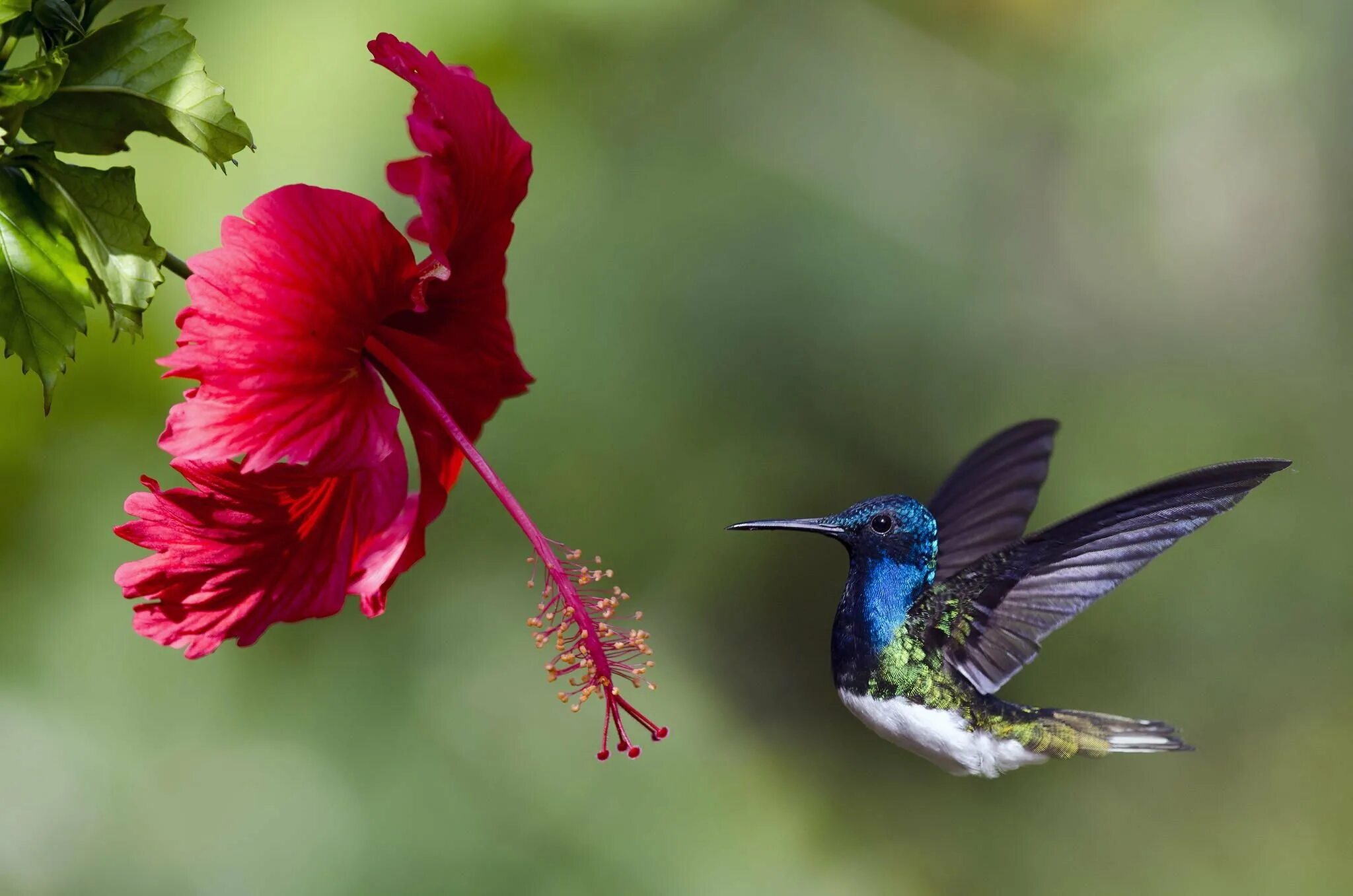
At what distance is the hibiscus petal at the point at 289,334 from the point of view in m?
0.80

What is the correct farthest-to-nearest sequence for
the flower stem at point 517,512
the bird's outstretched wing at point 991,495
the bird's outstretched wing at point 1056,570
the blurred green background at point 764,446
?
1. the blurred green background at point 764,446
2. the bird's outstretched wing at point 991,495
3. the bird's outstretched wing at point 1056,570
4. the flower stem at point 517,512

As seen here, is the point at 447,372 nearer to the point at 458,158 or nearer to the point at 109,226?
the point at 458,158

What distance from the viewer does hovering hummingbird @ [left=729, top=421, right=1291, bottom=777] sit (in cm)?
132

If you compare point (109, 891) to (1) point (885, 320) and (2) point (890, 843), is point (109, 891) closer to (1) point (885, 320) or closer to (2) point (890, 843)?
(2) point (890, 843)

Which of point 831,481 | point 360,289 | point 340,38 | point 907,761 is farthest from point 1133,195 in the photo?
point 360,289

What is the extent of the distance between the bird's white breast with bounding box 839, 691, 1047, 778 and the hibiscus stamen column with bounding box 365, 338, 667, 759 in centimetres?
39

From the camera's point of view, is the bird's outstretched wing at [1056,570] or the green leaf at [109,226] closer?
the green leaf at [109,226]

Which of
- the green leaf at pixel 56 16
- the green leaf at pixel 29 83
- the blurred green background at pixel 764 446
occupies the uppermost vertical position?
the green leaf at pixel 56 16

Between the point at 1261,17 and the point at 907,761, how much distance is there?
2.03 meters

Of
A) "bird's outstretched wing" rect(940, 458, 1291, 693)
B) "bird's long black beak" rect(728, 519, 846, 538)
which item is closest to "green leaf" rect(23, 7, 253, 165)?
"bird's long black beak" rect(728, 519, 846, 538)

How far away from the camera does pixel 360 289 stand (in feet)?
2.95

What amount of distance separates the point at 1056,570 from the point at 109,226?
0.98 metres

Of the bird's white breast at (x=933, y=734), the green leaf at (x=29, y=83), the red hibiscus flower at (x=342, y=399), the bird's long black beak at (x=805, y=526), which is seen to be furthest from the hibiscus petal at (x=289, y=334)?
the bird's white breast at (x=933, y=734)

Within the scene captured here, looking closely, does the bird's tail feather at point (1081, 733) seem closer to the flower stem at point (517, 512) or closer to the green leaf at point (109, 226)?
the flower stem at point (517, 512)
